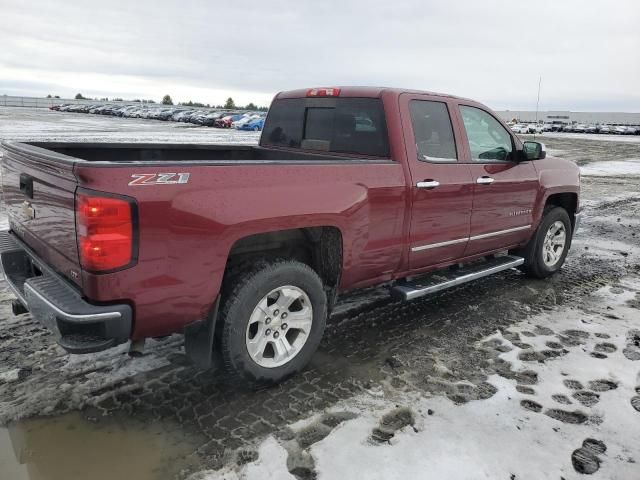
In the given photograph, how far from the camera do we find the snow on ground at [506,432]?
105 inches

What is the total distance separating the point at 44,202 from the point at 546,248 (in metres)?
5.09

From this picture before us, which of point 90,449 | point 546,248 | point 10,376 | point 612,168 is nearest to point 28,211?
point 10,376

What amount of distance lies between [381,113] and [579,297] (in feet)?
9.86

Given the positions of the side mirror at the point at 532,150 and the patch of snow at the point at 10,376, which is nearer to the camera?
the patch of snow at the point at 10,376

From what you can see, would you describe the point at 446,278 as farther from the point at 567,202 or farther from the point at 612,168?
the point at 612,168

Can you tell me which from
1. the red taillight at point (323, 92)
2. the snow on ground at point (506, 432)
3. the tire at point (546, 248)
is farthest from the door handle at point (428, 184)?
the tire at point (546, 248)

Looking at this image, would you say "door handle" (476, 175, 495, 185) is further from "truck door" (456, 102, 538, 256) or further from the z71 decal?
the z71 decal

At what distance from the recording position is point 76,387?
10.8 ft

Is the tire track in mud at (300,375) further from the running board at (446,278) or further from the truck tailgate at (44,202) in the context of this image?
the truck tailgate at (44,202)

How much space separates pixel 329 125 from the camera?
14.8 feet

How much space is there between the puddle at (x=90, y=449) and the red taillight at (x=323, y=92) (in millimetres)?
2931

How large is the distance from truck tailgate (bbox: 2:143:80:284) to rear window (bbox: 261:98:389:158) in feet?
7.41

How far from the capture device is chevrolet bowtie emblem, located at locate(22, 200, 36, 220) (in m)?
3.23

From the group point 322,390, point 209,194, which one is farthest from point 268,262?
point 322,390
